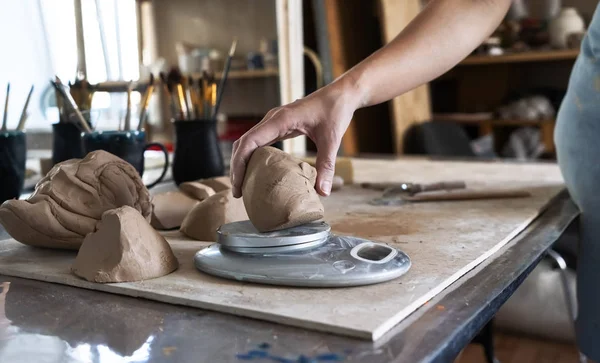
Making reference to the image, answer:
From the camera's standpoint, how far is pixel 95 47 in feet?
6.21

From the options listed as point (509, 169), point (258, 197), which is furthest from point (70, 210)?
point (509, 169)

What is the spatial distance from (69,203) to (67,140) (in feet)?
1.70

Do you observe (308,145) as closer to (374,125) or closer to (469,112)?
(374,125)

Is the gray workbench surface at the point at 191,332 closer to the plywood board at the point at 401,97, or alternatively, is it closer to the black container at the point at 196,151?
the black container at the point at 196,151

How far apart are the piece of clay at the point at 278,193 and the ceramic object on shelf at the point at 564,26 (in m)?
3.01

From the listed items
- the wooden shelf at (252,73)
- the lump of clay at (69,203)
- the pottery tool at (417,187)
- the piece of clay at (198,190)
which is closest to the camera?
the lump of clay at (69,203)

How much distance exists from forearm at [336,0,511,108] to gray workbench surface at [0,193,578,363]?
0.35m

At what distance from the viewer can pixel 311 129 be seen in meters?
0.82

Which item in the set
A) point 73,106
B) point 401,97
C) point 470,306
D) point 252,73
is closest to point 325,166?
point 470,306

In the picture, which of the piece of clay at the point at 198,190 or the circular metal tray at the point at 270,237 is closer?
the circular metal tray at the point at 270,237

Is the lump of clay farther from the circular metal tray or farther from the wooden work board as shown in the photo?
the circular metal tray

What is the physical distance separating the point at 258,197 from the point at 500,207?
0.53 m

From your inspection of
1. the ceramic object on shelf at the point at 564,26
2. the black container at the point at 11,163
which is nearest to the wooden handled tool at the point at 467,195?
the black container at the point at 11,163

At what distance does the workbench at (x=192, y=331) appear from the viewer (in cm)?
49
